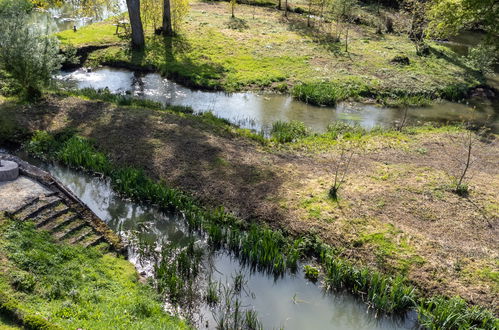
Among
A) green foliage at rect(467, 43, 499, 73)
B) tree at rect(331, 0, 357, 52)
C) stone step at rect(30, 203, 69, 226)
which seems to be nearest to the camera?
stone step at rect(30, 203, 69, 226)

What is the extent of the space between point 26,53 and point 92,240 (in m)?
14.1

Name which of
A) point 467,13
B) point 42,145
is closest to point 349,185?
point 42,145

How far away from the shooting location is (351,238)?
15.9 meters

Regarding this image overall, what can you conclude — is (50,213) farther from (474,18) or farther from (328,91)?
(474,18)

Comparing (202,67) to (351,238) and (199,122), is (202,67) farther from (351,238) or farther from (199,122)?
(351,238)

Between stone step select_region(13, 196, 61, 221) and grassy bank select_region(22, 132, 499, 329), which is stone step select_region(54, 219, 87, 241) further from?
grassy bank select_region(22, 132, 499, 329)

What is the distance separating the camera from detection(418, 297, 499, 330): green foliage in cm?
1252

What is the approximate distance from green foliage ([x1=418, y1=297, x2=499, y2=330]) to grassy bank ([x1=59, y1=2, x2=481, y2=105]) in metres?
19.0

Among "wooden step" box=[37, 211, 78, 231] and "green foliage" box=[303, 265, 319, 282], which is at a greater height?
"wooden step" box=[37, 211, 78, 231]

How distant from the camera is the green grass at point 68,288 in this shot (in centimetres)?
1059

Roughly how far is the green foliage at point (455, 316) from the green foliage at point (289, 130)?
1281 cm

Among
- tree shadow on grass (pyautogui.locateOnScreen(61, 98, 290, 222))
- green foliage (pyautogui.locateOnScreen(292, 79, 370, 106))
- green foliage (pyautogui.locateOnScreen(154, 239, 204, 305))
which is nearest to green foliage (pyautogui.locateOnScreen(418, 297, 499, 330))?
tree shadow on grass (pyautogui.locateOnScreen(61, 98, 290, 222))

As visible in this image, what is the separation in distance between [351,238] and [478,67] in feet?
93.8

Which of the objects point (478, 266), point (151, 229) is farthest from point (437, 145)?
point (151, 229)
